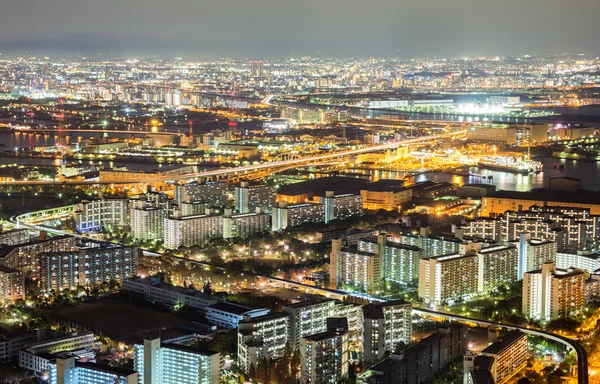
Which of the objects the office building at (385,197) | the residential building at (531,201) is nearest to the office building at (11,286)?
the office building at (385,197)

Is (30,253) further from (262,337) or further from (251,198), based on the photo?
(251,198)

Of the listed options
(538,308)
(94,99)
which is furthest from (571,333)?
(94,99)

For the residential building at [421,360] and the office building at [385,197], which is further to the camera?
the office building at [385,197]

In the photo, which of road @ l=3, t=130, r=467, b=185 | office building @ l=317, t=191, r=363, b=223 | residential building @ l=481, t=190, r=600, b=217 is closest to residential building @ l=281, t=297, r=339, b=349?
office building @ l=317, t=191, r=363, b=223

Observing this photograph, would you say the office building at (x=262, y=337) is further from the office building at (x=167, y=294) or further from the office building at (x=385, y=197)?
the office building at (x=385, y=197)

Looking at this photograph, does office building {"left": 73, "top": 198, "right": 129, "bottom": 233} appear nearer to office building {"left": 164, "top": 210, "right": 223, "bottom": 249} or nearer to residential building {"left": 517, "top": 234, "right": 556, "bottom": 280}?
office building {"left": 164, "top": 210, "right": 223, "bottom": 249}

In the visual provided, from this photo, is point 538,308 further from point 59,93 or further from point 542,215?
point 59,93
